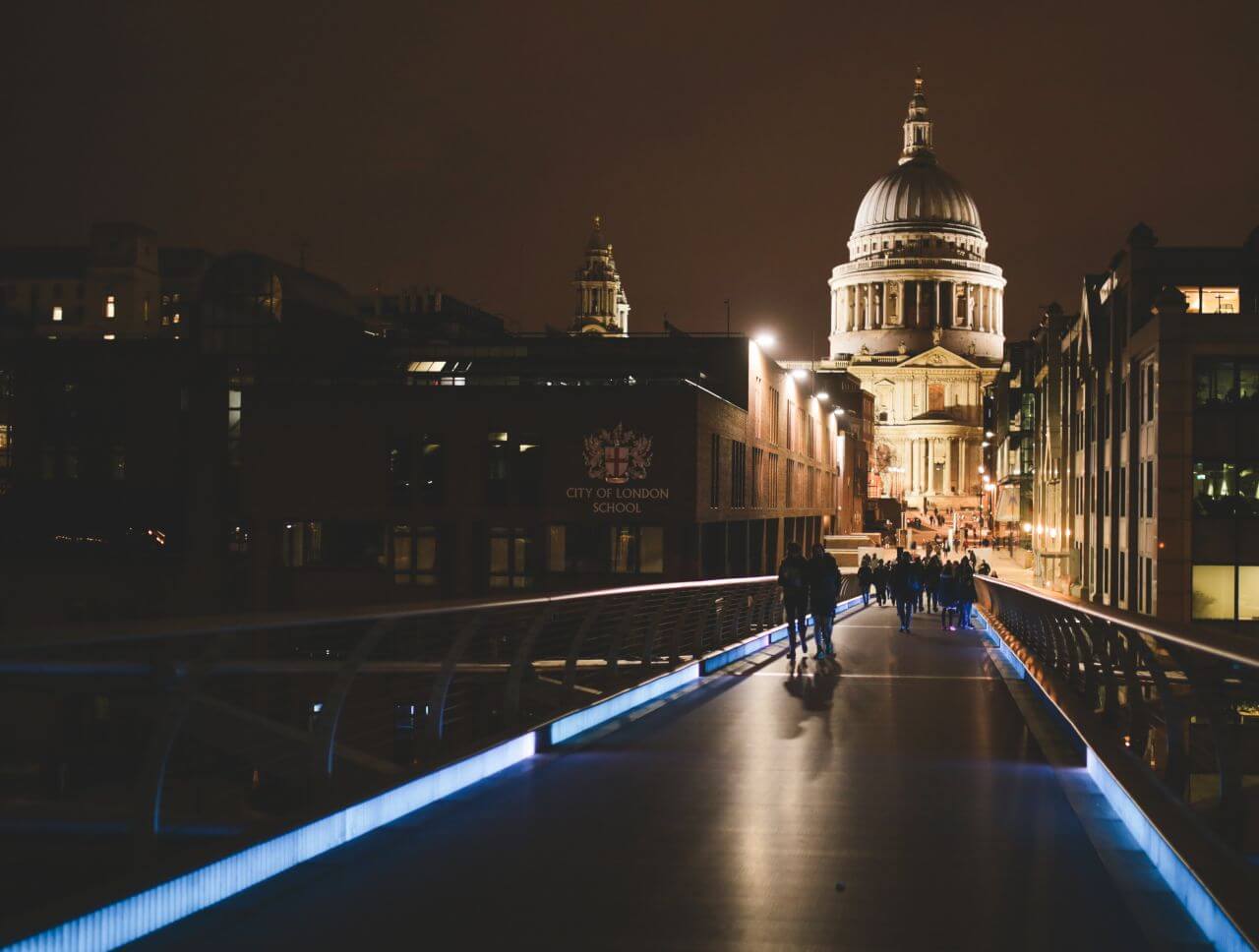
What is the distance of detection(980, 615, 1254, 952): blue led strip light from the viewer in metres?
6.07

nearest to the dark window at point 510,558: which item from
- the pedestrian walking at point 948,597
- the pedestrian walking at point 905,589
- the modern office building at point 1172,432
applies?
the modern office building at point 1172,432

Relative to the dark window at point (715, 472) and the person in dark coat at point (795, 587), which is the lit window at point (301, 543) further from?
the person in dark coat at point (795, 587)

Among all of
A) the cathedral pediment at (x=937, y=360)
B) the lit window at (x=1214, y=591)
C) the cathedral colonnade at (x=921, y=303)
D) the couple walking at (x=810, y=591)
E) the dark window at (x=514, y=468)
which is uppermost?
the cathedral colonnade at (x=921, y=303)

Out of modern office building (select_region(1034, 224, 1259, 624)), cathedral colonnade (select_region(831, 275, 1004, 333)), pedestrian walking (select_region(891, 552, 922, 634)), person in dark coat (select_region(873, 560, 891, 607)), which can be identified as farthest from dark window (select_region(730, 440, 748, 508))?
A: cathedral colonnade (select_region(831, 275, 1004, 333))

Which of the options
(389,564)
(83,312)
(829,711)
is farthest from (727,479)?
(83,312)

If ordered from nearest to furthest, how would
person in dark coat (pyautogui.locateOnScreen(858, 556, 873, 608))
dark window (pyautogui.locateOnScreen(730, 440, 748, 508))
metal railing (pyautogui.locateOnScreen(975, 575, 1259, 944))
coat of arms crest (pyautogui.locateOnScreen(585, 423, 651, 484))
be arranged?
metal railing (pyautogui.locateOnScreen(975, 575, 1259, 944)), person in dark coat (pyautogui.locateOnScreen(858, 556, 873, 608)), coat of arms crest (pyautogui.locateOnScreen(585, 423, 651, 484)), dark window (pyautogui.locateOnScreen(730, 440, 748, 508))

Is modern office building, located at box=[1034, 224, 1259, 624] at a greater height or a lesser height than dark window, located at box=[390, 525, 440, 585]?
greater

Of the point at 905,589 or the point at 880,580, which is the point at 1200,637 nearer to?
the point at 905,589

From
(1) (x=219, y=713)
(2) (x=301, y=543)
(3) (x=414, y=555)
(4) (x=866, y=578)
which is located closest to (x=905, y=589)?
(4) (x=866, y=578)

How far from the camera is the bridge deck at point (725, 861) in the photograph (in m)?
6.36

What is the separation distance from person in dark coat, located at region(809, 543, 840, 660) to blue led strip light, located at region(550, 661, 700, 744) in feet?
13.3

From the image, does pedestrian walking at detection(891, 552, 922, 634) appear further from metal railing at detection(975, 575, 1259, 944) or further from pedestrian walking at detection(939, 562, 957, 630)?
metal railing at detection(975, 575, 1259, 944)

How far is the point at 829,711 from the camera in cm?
1434

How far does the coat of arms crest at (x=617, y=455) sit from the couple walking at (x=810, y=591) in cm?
2823
